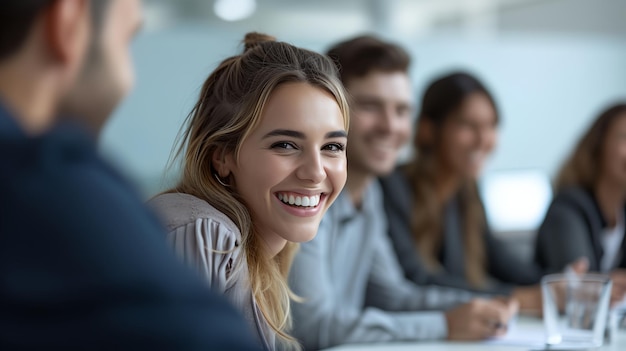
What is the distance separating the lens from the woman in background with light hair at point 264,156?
1.12 metres

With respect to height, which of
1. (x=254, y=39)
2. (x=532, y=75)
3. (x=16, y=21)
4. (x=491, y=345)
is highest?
(x=532, y=75)

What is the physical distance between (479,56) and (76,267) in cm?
419

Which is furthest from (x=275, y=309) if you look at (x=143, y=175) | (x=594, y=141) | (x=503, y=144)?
(x=503, y=144)

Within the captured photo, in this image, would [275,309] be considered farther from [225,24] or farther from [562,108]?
[562,108]

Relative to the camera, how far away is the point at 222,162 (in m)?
1.17

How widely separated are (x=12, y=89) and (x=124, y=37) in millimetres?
104

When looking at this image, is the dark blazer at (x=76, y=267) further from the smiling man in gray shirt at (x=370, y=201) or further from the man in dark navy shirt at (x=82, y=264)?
the smiling man in gray shirt at (x=370, y=201)

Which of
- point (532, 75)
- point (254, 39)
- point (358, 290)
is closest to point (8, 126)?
point (254, 39)

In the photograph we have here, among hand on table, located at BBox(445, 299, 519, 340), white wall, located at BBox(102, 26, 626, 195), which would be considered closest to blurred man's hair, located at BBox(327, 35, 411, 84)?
hand on table, located at BBox(445, 299, 519, 340)

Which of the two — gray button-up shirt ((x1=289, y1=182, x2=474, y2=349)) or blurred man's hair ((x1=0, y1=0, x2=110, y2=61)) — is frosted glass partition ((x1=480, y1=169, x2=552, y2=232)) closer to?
gray button-up shirt ((x1=289, y1=182, x2=474, y2=349))

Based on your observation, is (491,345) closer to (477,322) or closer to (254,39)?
(477,322)

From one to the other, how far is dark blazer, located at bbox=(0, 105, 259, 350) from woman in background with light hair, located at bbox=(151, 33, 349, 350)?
53 centimetres

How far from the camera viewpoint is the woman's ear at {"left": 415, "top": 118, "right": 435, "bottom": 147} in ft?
8.71

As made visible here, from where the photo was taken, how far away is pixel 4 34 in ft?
1.98
